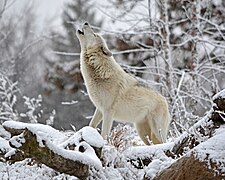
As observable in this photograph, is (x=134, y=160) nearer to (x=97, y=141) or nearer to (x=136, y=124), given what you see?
(x=97, y=141)

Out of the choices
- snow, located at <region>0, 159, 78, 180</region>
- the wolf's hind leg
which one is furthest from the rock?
the wolf's hind leg

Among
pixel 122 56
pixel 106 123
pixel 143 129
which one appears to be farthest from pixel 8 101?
pixel 106 123

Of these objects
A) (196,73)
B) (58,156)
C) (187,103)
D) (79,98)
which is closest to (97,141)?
(58,156)

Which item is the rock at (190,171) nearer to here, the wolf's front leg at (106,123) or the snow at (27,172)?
the snow at (27,172)

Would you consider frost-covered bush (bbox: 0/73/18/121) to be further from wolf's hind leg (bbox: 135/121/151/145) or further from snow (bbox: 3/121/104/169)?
snow (bbox: 3/121/104/169)

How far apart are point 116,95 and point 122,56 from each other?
1287 cm

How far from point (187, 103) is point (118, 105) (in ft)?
26.6

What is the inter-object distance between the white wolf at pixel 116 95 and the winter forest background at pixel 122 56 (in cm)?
43

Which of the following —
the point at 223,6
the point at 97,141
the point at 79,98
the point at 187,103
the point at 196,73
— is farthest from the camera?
the point at 79,98

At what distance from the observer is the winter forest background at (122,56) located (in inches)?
589

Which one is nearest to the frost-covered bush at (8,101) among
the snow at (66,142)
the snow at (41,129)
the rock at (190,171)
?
the snow at (41,129)

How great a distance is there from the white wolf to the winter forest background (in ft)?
1.42

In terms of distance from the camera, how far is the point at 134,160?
20.9ft

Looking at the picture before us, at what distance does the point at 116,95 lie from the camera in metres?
8.27
